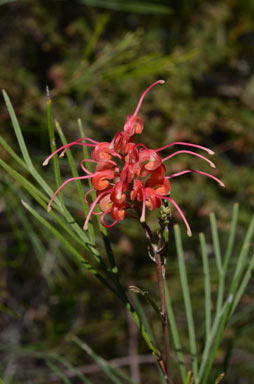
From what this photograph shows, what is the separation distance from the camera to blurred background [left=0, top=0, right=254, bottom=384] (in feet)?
3.23

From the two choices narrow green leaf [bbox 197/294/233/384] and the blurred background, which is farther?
the blurred background

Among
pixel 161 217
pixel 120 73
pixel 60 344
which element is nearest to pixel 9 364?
pixel 60 344

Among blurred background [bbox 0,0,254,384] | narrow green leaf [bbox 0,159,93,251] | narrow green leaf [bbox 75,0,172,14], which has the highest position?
narrow green leaf [bbox 75,0,172,14]

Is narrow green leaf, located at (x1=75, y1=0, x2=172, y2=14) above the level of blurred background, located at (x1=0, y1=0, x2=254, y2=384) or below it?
above

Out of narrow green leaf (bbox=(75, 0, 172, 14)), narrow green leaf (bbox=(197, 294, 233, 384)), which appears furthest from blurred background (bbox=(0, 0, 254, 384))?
narrow green leaf (bbox=(197, 294, 233, 384))

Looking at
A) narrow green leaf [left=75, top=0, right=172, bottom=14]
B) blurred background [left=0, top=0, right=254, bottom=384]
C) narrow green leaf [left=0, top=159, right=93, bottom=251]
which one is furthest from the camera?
blurred background [left=0, top=0, right=254, bottom=384]

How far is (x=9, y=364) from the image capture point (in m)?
0.92

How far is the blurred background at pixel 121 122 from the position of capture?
98 centimetres

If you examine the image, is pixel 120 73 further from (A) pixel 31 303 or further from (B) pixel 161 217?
(A) pixel 31 303

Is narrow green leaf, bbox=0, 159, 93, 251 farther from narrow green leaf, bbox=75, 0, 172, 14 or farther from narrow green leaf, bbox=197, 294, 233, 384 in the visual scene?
narrow green leaf, bbox=75, 0, 172, 14

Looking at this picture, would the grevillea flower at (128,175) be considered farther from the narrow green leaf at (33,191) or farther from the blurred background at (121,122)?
the blurred background at (121,122)

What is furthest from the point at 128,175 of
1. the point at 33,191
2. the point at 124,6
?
the point at 124,6

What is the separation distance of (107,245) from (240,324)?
2.68 ft

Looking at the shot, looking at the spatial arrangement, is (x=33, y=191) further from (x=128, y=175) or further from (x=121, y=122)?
(x=121, y=122)
